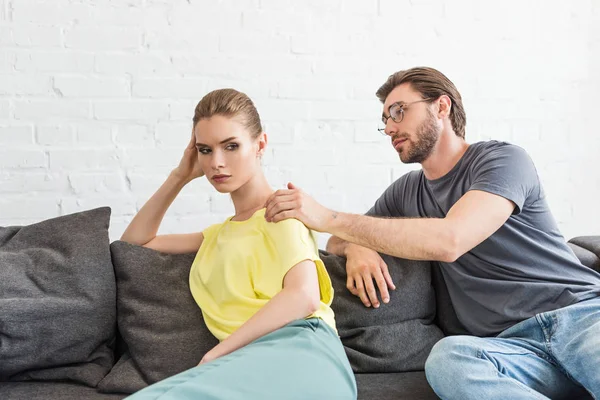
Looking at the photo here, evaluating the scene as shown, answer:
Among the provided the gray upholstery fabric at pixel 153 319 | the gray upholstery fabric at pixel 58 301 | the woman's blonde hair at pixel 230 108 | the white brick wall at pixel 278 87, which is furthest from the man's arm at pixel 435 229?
the white brick wall at pixel 278 87

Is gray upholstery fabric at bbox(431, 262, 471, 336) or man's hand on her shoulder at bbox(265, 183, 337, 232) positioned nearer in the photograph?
man's hand on her shoulder at bbox(265, 183, 337, 232)

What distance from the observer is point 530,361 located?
1.96m

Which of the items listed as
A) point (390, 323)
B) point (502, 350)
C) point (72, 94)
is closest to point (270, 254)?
point (390, 323)

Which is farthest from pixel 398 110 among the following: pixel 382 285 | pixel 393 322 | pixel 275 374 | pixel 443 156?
pixel 275 374

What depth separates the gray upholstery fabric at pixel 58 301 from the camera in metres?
2.01

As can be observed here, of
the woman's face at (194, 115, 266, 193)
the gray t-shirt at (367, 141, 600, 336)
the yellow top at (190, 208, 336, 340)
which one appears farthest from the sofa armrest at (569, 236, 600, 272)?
the woman's face at (194, 115, 266, 193)

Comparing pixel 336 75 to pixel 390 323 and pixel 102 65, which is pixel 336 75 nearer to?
pixel 102 65

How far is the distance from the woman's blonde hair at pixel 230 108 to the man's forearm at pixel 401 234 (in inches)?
14.0

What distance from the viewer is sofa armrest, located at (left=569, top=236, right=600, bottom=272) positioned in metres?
2.46

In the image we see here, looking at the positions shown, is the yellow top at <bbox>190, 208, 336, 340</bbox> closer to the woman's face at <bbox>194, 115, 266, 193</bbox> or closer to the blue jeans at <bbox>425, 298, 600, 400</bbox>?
the woman's face at <bbox>194, 115, 266, 193</bbox>

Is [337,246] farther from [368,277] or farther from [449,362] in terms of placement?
[449,362]

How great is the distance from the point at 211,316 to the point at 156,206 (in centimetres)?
48

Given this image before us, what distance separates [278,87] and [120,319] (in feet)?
3.75

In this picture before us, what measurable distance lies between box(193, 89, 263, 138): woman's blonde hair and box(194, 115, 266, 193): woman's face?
1cm
